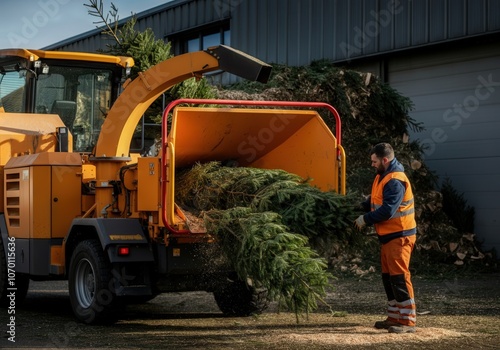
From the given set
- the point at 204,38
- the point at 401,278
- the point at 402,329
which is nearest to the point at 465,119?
the point at 401,278

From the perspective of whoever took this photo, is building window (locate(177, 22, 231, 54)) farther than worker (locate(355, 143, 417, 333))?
Yes

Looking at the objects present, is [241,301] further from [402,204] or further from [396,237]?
[402,204]

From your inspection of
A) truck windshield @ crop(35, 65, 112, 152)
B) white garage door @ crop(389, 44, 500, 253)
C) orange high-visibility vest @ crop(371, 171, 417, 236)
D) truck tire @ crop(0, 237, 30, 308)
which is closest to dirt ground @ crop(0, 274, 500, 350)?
truck tire @ crop(0, 237, 30, 308)

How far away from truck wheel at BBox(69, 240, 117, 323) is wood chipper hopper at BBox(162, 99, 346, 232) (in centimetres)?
136

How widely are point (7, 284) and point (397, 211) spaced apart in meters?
5.11

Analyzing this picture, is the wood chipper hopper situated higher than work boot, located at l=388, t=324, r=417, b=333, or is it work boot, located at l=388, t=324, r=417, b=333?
the wood chipper hopper

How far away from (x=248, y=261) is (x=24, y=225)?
11.7ft

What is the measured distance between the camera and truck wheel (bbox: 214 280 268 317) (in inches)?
394

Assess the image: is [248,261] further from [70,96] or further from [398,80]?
[398,80]

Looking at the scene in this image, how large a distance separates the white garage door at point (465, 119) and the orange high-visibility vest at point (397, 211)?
7.12m

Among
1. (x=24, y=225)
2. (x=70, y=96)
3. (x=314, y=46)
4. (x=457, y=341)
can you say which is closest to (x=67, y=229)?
(x=24, y=225)

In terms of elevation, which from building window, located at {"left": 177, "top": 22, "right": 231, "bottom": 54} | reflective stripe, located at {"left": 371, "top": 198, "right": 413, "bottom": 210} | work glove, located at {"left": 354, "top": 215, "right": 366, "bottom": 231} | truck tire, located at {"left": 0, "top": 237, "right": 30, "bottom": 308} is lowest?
truck tire, located at {"left": 0, "top": 237, "right": 30, "bottom": 308}

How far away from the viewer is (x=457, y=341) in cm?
805

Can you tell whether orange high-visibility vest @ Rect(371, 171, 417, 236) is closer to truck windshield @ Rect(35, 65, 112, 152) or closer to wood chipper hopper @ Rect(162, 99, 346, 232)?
wood chipper hopper @ Rect(162, 99, 346, 232)
